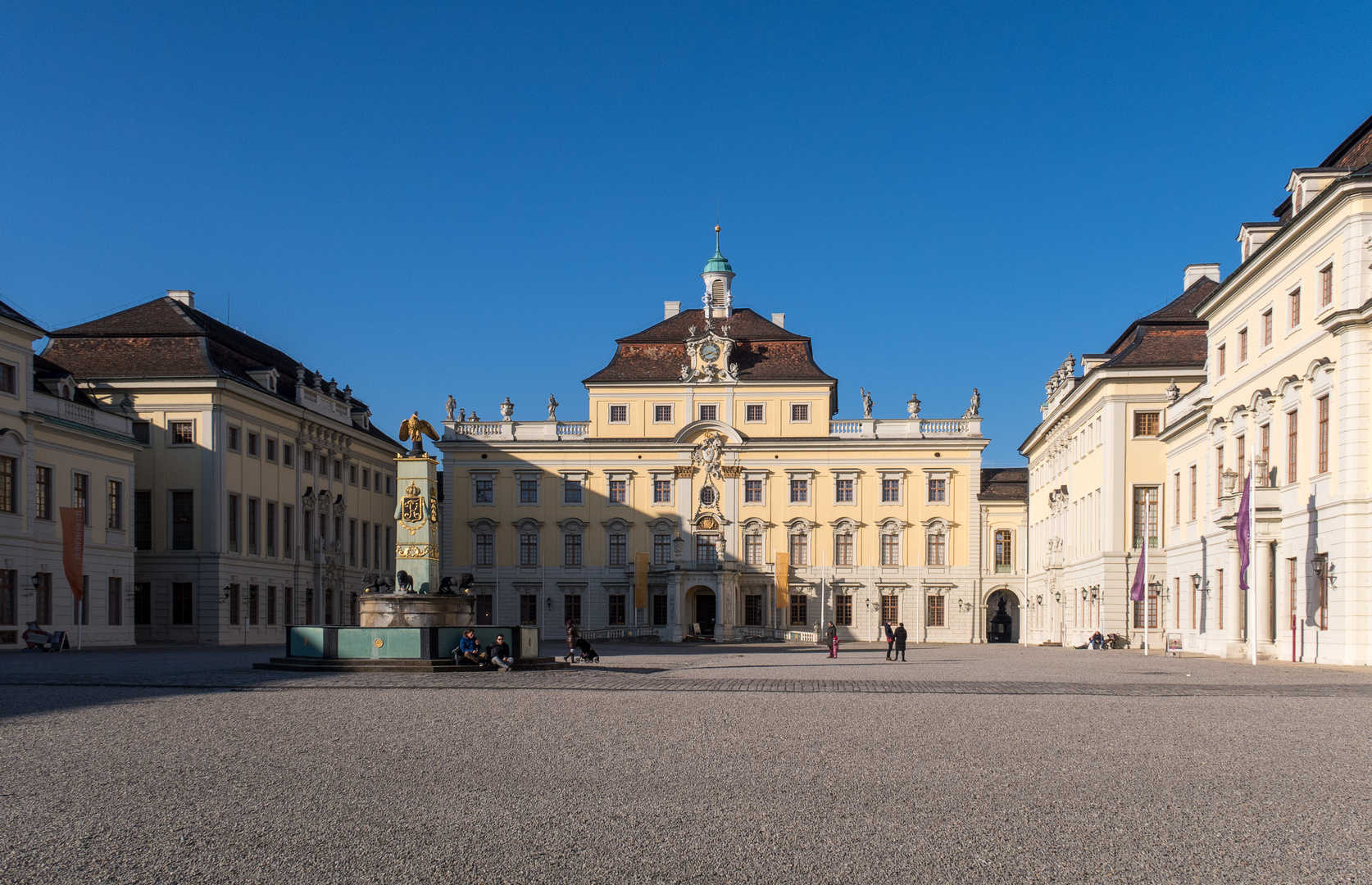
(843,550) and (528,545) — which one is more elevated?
(528,545)

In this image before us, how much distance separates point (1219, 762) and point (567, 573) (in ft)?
208

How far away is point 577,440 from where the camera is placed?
75312 mm

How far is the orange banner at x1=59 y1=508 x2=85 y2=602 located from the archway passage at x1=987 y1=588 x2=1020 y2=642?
5850 cm

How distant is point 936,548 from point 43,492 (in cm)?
4591

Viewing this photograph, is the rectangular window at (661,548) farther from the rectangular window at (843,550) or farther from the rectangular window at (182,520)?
the rectangular window at (182,520)

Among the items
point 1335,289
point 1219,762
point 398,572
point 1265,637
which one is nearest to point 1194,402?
point 1265,637

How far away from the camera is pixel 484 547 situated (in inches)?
3009

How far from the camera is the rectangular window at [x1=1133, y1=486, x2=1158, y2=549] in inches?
1994

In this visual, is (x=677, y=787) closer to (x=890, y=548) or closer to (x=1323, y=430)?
(x=1323, y=430)

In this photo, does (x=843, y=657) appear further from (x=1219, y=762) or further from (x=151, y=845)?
(x=151, y=845)

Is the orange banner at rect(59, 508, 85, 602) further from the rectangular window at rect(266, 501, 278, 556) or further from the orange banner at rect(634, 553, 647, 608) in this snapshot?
the orange banner at rect(634, 553, 647, 608)

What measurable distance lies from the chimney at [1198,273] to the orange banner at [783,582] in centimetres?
2585

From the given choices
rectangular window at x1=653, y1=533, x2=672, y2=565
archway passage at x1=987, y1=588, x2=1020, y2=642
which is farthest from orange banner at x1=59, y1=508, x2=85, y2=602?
archway passage at x1=987, y1=588, x2=1020, y2=642

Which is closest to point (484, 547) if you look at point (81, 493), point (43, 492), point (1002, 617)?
point (81, 493)
